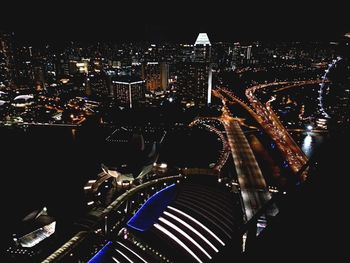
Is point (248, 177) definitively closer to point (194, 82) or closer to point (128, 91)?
point (194, 82)

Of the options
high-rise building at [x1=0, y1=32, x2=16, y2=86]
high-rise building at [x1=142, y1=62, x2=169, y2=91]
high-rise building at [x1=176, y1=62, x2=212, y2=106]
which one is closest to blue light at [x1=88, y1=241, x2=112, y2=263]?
high-rise building at [x1=176, y1=62, x2=212, y2=106]

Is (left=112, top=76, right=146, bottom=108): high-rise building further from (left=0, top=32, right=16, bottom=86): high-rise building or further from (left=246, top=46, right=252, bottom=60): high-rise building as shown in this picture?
(left=246, top=46, right=252, bottom=60): high-rise building

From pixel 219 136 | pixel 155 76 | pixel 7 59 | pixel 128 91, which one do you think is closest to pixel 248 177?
pixel 219 136

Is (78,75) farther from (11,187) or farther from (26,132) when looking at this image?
(11,187)

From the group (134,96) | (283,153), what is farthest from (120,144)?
(134,96)

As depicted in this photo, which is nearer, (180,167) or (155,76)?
(180,167)

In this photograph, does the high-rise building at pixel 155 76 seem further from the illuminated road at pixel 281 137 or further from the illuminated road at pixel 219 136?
the illuminated road at pixel 219 136
